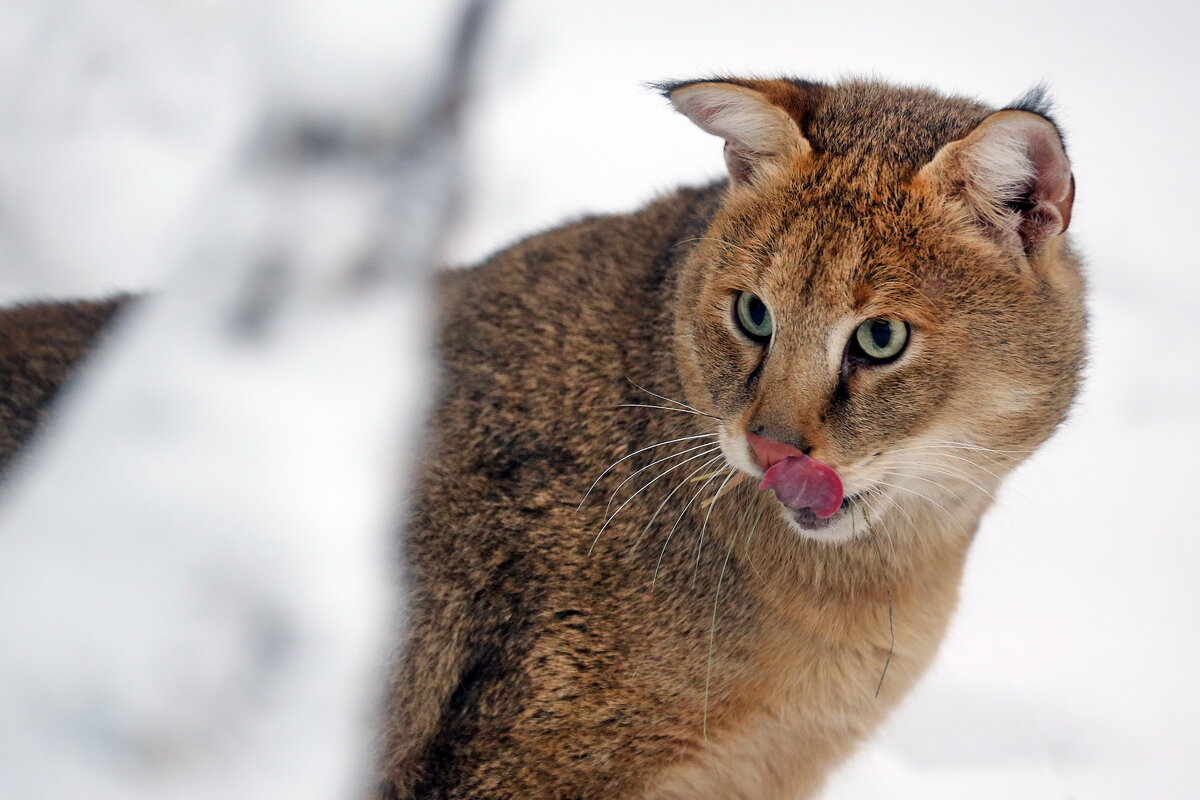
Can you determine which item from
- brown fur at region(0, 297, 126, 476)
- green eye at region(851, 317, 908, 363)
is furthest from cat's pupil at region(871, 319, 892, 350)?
brown fur at region(0, 297, 126, 476)

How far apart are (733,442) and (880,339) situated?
387 mm

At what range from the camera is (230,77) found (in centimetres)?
192

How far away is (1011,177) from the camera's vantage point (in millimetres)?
2523

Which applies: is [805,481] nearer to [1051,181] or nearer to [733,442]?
[733,442]

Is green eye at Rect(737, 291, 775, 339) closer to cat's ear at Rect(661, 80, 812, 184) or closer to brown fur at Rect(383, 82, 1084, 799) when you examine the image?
brown fur at Rect(383, 82, 1084, 799)

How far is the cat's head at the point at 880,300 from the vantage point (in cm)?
249

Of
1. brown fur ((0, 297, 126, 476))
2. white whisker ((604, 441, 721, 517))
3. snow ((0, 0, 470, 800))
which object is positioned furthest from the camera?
white whisker ((604, 441, 721, 517))

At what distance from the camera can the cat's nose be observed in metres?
2.46

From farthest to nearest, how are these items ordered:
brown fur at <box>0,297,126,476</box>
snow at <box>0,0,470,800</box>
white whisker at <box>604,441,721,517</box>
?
white whisker at <box>604,441,721,517</box>
brown fur at <box>0,297,126,476</box>
snow at <box>0,0,470,800</box>

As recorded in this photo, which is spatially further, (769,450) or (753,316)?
(753,316)

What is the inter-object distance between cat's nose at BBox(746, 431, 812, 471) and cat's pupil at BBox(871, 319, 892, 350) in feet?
0.94

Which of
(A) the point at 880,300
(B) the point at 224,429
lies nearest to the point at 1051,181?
(A) the point at 880,300

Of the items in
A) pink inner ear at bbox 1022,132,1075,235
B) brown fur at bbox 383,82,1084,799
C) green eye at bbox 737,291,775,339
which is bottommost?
brown fur at bbox 383,82,1084,799

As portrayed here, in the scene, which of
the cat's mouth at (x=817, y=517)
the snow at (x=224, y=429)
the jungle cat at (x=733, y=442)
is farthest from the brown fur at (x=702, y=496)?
the snow at (x=224, y=429)
